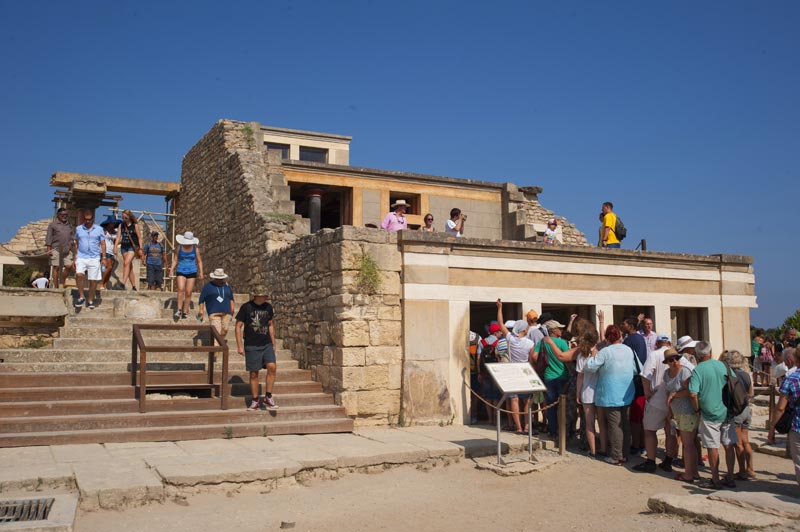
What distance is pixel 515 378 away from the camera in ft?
26.3

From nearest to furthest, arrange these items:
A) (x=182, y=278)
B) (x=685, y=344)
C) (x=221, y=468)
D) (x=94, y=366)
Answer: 1. (x=221, y=468)
2. (x=685, y=344)
3. (x=94, y=366)
4. (x=182, y=278)

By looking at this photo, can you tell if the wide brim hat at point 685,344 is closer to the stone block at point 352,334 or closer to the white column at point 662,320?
the white column at point 662,320

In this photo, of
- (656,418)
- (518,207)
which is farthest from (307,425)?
(518,207)

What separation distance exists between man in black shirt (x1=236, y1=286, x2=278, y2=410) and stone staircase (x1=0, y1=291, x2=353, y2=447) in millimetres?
255

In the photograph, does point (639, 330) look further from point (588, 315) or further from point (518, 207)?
point (518, 207)

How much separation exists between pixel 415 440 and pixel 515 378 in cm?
153

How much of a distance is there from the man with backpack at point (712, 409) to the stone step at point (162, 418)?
4.48 m

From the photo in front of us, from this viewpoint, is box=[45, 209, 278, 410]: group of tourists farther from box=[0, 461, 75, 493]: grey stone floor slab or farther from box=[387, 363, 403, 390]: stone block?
box=[0, 461, 75, 493]: grey stone floor slab

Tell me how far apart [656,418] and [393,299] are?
382cm

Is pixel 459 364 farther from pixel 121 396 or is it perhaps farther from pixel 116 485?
pixel 116 485

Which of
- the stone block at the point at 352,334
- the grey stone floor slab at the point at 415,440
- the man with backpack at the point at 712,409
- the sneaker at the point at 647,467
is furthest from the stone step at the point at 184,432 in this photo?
the man with backpack at the point at 712,409

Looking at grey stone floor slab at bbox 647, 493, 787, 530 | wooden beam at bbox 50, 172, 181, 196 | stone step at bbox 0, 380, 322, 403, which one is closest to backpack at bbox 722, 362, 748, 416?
grey stone floor slab at bbox 647, 493, 787, 530

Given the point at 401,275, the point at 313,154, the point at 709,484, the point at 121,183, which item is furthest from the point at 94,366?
the point at 313,154

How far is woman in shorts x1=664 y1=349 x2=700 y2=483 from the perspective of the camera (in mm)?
7625
